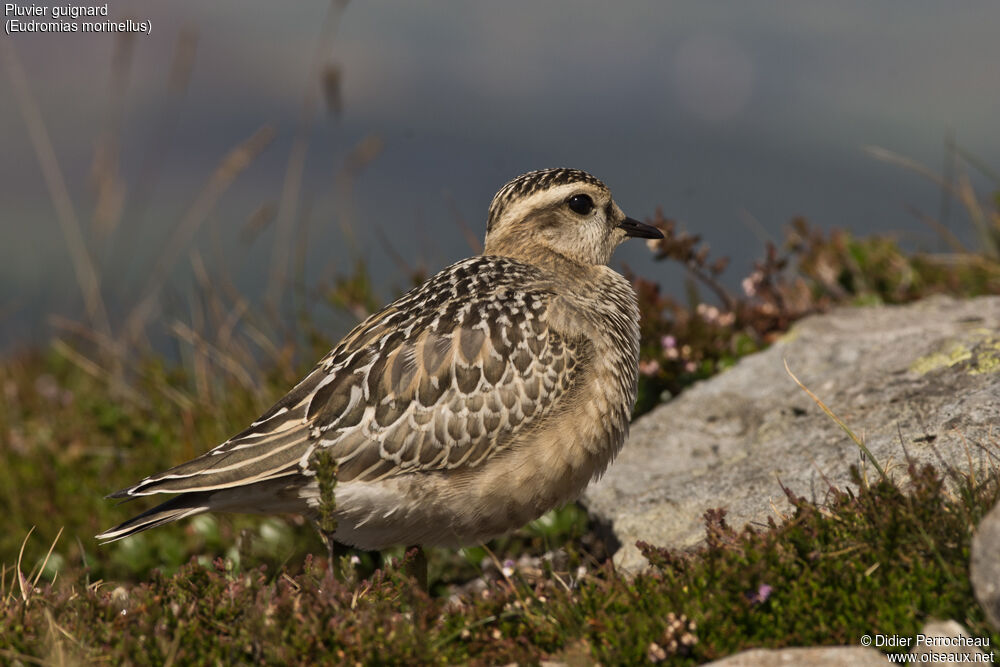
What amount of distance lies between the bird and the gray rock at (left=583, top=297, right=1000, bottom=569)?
0.81 meters

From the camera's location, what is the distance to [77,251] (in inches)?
465

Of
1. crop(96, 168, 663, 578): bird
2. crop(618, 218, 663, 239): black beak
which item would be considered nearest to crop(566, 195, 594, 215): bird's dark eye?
crop(618, 218, 663, 239): black beak

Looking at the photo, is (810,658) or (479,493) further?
(479,493)

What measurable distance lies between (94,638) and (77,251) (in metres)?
8.45

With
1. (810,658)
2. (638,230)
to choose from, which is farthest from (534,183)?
(810,658)

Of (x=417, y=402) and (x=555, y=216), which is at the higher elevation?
(x=555, y=216)

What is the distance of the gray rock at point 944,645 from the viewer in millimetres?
3863

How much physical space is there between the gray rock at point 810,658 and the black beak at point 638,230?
154 inches

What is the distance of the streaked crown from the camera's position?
6.94m

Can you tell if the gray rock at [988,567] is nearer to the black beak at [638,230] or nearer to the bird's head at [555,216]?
the bird's head at [555,216]

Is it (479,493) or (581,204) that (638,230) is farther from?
(479,493)

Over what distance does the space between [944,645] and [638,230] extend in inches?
160

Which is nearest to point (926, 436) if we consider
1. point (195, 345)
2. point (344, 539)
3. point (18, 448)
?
point (344, 539)

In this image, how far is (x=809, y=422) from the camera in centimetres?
676
